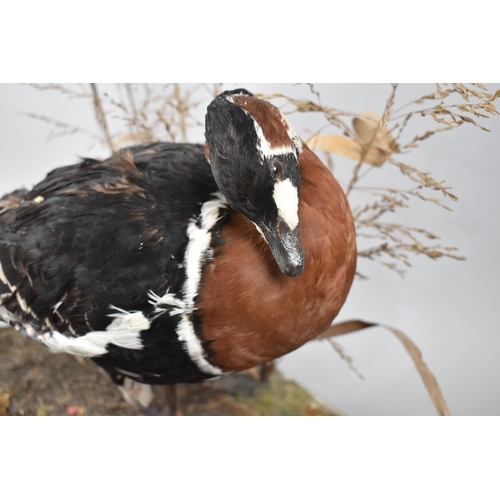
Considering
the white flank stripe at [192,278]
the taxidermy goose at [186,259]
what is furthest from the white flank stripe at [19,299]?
the white flank stripe at [192,278]

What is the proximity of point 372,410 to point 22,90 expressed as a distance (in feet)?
3.41

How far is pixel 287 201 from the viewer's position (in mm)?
685

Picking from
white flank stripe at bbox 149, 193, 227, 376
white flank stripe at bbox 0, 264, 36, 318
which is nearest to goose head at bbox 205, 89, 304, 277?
white flank stripe at bbox 149, 193, 227, 376

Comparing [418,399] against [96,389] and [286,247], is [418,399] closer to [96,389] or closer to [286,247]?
[96,389]

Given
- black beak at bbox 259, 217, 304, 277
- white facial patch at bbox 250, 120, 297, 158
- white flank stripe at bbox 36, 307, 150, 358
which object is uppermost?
white facial patch at bbox 250, 120, 297, 158

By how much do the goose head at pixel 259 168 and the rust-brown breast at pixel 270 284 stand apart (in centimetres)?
7

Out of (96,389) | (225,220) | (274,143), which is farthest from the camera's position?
(96,389)

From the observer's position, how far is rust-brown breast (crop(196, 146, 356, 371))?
767 mm

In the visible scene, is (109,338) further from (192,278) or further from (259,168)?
(259,168)

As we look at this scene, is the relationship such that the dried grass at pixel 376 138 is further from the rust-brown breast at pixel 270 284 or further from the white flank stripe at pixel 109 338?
the white flank stripe at pixel 109 338

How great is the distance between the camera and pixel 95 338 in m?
0.85

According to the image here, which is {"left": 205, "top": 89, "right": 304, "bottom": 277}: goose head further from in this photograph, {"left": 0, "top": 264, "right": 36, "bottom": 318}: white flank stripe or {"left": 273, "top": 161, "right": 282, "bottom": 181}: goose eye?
{"left": 0, "top": 264, "right": 36, "bottom": 318}: white flank stripe

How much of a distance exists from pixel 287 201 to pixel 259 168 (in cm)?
6

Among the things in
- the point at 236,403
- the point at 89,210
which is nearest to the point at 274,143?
the point at 89,210
